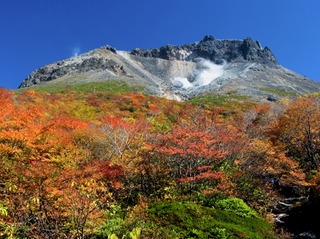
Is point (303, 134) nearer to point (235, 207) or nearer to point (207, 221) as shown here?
point (235, 207)

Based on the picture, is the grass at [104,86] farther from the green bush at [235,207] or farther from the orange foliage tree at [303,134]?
the green bush at [235,207]

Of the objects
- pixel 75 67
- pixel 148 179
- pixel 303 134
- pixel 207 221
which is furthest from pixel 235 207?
pixel 75 67

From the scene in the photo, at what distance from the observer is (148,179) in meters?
21.3

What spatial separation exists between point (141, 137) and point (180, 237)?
1349 cm

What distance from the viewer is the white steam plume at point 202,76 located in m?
173

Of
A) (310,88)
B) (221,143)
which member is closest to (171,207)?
(221,143)

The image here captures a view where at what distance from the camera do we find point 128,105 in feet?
192

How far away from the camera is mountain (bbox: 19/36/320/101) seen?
11575cm

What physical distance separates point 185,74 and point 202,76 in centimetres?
1042

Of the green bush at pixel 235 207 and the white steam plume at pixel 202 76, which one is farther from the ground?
the white steam plume at pixel 202 76

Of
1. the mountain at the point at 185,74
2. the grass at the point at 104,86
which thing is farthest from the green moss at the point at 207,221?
A: the mountain at the point at 185,74

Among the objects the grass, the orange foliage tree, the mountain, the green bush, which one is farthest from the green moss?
the mountain

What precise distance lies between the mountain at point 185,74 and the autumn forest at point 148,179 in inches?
2883

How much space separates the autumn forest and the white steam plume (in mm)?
139237
